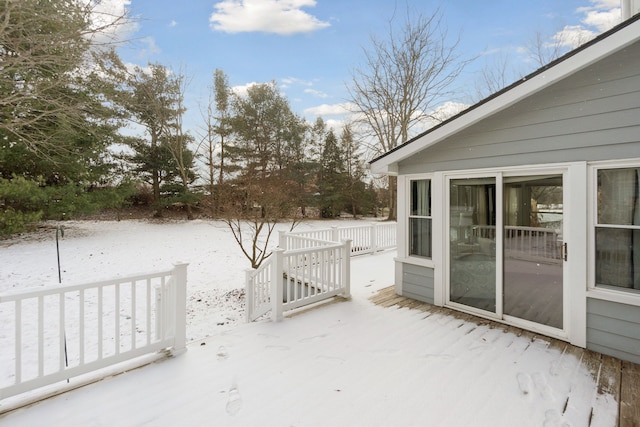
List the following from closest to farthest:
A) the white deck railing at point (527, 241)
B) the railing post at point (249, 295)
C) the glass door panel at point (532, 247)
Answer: the glass door panel at point (532, 247), the white deck railing at point (527, 241), the railing post at point (249, 295)

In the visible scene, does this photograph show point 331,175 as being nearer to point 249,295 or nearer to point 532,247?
point 249,295

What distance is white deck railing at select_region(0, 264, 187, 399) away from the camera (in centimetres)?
235

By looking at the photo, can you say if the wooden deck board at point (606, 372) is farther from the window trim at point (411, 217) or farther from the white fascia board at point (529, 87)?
the white fascia board at point (529, 87)

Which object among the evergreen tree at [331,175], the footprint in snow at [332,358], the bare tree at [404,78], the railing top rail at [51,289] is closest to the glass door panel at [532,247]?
the footprint in snow at [332,358]

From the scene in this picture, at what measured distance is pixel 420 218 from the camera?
475cm

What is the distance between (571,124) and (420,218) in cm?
213

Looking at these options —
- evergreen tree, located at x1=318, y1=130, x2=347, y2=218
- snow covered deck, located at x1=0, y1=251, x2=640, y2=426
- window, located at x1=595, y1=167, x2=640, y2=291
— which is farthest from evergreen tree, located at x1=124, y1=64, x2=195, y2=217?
window, located at x1=595, y1=167, x2=640, y2=291

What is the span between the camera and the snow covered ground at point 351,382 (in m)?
2.21

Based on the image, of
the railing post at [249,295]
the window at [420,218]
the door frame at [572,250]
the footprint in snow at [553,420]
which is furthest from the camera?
the railing post at [249,295]

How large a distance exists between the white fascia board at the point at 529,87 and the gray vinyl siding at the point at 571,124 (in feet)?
0.49

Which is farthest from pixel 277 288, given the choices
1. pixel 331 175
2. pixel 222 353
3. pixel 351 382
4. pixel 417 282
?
pixel 331 175

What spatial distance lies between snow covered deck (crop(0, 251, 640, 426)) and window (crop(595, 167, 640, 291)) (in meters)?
0.84

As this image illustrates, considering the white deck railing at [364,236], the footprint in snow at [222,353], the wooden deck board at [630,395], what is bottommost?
the wooden deck board at [630,395]

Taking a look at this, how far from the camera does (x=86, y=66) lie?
16.8ft
